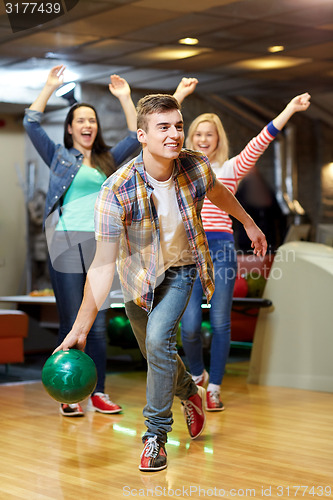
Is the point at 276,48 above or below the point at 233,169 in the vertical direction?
above

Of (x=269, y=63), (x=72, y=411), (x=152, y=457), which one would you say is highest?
(x=269, y=63)

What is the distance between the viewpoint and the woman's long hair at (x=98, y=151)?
3.53 meters

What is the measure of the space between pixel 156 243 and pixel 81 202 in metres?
1.10

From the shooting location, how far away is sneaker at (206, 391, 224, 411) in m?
3.51

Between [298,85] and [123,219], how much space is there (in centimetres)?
448

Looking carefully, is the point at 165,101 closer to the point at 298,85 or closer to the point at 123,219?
the point at 123,219

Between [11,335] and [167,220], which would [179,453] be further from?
[11,335]

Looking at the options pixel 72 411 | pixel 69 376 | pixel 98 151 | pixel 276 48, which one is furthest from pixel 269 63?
pixel 69 376

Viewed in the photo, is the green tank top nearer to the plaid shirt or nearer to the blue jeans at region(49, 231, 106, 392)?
the blue jeans at region(49, 231, 106, 392)

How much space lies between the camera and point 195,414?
285cm

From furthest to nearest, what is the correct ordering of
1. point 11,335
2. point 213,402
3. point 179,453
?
point 11,335 → point 213,402 → point 179,453

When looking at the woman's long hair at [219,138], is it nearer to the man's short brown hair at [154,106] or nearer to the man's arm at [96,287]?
the man's short brown hair at [154,106]

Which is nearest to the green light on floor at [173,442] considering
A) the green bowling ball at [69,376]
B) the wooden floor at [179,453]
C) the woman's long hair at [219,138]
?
the wooden floor at [179,453]

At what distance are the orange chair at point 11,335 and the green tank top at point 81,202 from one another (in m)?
1.72
